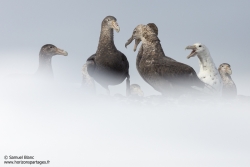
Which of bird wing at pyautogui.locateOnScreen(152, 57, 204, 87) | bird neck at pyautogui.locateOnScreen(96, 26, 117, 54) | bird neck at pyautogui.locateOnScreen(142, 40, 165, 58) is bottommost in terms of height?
bird wing at pyautogui.locateOnScreen(152, 57, 204, 87)

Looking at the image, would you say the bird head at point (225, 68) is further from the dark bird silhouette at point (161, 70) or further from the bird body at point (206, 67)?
the dark bird silhouette at point (161, 70)

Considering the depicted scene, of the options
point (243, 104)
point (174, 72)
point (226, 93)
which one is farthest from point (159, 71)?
point (226, 93)

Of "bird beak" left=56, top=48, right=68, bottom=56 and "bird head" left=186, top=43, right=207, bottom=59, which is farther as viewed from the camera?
"bird beak" left=56, top=48, right=68, bottom=56

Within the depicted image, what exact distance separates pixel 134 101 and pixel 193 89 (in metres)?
1.44

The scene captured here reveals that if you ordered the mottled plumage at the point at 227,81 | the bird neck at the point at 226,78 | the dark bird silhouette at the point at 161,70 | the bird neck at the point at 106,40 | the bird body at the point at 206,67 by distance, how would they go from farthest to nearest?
the bird neck at the point at 226,78, the mottled plumage at the point at 227,81, the bird neck at the point at 106,40, the bird body at the point at 206,67, the dark bird silhouette at the point at 161,70

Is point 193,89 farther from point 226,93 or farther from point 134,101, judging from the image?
point 226,93

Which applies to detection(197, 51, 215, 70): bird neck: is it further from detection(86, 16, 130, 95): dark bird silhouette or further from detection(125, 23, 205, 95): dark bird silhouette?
Answer: detection(86, 16, 130, 95): dark bird silhouette

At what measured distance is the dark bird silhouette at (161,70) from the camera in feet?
44.4

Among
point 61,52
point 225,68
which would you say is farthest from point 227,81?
point 61,52

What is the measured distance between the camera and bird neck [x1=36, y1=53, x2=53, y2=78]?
15.9 meters

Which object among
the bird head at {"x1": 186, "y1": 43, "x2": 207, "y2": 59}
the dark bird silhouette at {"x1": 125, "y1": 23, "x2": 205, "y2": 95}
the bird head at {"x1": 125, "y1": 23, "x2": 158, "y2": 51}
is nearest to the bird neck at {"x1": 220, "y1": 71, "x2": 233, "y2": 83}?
the bird head at {"x1": 186, "y1": 43, "x2": 207, "y2": 59}

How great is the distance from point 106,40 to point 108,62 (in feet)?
2.42

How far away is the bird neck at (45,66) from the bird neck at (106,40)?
140 cm

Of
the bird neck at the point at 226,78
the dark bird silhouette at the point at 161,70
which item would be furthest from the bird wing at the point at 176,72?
the bird neck at the point at 226,78
